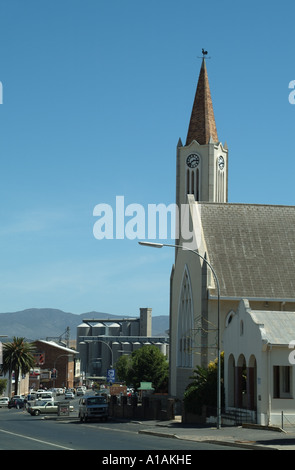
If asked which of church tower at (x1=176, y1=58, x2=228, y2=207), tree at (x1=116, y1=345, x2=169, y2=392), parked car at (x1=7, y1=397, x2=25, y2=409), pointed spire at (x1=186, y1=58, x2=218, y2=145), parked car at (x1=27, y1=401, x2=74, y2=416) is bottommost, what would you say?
parked car at (x1=7, y1=397, x2=25, y2=409)

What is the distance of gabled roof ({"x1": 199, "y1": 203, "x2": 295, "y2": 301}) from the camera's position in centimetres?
5147

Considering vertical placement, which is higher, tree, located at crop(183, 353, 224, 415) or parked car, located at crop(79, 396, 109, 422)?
tree, located at crop(183, 353, 224, 415)

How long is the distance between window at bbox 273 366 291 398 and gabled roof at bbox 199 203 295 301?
1503 cm

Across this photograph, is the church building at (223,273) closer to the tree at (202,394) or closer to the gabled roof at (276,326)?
the tree at (202,394)

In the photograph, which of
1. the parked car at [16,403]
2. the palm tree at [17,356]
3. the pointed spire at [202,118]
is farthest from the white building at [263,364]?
the palm tree at [17,356]

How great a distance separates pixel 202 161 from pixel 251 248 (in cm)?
2156

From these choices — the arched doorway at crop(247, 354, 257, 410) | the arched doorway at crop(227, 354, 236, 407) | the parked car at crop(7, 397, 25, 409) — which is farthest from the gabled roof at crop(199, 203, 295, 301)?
the parked car at crop(7, 397, 25, 409)

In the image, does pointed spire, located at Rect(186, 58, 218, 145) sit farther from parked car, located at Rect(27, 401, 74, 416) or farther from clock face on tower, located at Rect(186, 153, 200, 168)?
parked car, located at Rect(27, 401, 74, 416)

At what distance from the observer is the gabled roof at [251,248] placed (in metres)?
51.5

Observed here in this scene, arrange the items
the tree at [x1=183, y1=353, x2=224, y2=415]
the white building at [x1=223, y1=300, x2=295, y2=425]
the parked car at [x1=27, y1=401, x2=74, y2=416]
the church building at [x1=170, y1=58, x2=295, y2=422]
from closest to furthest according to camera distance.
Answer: the white building at [x1=223, y1=300, x2=295, y2=425]
the tree at [x1=183, y1=353, x2=224, y2=415]
the church building at [x1=170, y1=58, x2=295, y2=422]
the parked car at [x1=27, y1=401, x2=74, y2=416]

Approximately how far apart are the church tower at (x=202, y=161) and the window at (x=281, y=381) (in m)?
38.9

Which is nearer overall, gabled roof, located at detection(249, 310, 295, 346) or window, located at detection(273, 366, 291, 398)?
gabled roof, located at detection(249, 310, 295, 346)
